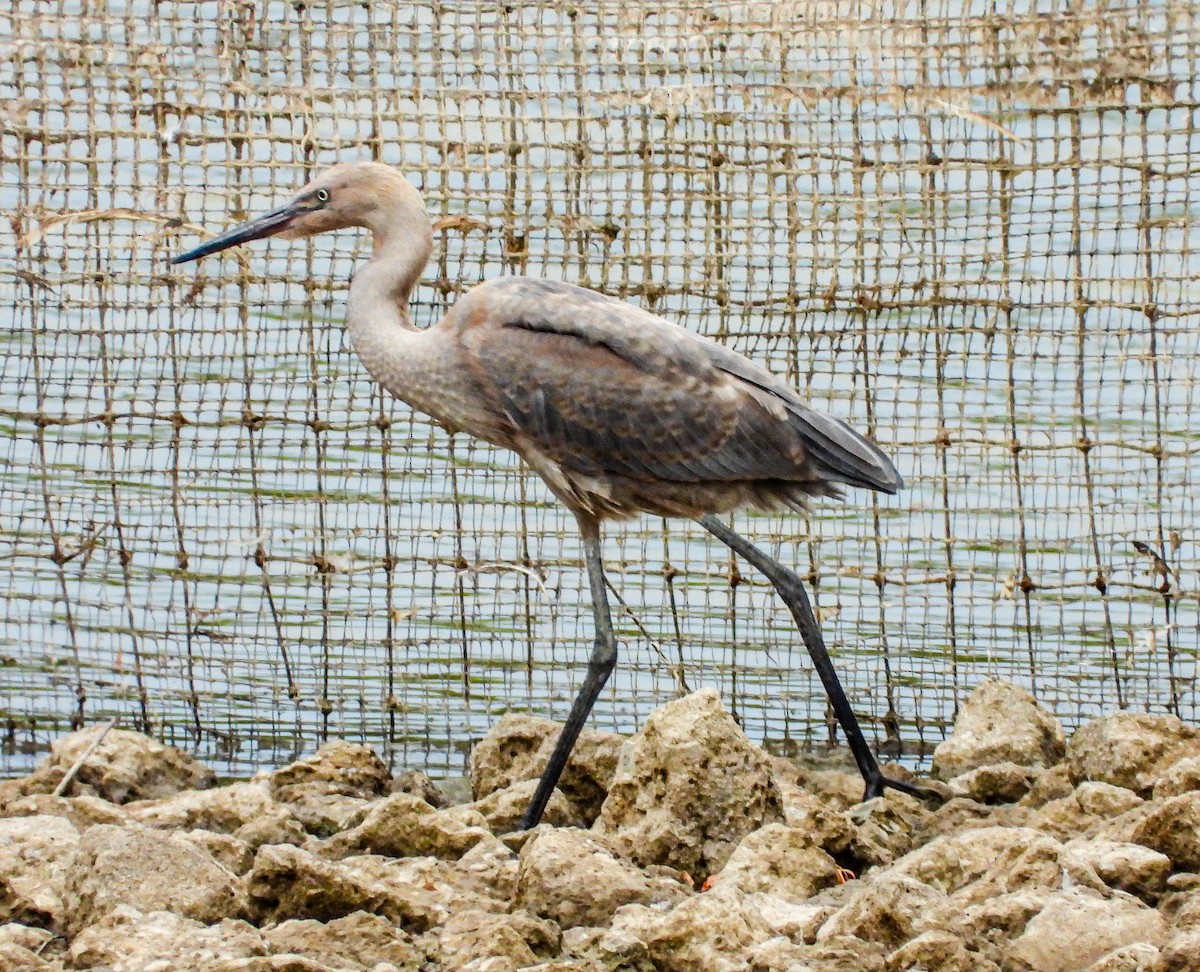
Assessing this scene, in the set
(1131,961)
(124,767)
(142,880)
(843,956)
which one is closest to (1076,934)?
(1131,961)

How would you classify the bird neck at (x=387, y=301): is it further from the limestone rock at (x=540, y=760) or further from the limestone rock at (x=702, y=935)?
the limestone rock at (x=702, y=935)

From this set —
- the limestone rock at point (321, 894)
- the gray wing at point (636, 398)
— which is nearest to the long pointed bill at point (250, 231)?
the gray wing at point (636, 398)

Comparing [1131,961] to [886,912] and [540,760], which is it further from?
[540,760]

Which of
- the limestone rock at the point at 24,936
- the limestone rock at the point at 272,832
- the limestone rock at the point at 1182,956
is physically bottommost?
the limestone rock at the point at 24,936

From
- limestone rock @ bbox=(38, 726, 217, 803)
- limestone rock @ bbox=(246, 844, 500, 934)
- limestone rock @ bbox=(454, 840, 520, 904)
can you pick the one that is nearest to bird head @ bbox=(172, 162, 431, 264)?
limestone rock @ bbox=(38, 726, 217, 803)

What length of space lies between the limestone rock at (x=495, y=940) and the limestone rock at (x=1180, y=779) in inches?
73.2

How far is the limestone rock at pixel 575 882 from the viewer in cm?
504

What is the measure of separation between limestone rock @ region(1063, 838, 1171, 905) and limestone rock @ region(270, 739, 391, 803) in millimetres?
2339

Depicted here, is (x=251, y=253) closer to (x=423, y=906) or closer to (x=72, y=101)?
(x=72, y=101)

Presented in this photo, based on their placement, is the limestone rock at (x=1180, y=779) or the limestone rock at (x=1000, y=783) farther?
the limestone rock at (x=1000, y=783)

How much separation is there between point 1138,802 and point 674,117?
2.82 meters

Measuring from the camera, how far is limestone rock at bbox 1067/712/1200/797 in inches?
246

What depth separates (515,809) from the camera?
6.29 meters

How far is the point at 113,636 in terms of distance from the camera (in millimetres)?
7586
